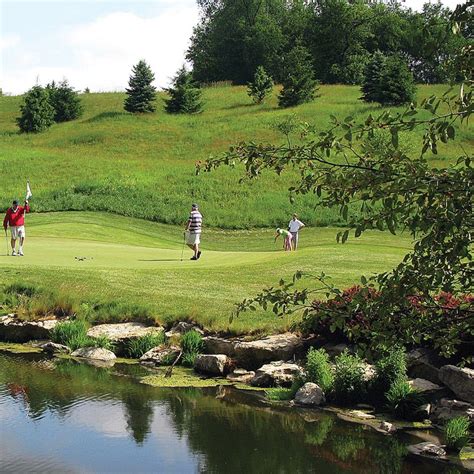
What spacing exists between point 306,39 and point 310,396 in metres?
107

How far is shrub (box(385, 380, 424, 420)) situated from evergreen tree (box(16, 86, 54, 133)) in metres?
69.6

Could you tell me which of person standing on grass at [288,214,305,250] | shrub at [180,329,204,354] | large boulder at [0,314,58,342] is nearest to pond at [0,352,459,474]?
shrub at [180,329,204,354]

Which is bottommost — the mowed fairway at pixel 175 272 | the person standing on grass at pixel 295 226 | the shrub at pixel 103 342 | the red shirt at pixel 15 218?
the shrub at pixel 103 342

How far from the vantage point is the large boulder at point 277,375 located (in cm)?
1530

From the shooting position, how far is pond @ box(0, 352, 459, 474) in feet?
36.1

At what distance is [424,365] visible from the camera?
48.2 feet

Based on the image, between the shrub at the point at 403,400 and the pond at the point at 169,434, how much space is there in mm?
1039

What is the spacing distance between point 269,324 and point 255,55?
3917 inches

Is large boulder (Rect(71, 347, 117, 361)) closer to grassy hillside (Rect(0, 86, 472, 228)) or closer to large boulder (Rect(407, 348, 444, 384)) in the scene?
large boulder (Rect(407, 348, 444, 384))

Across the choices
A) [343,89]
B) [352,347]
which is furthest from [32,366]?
[343,89]

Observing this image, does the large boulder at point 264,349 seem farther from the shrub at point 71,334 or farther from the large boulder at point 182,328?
the shrub at point 71,334

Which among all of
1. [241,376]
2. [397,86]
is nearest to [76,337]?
[241,376]

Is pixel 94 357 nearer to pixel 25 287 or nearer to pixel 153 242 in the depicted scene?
pixel 25 287

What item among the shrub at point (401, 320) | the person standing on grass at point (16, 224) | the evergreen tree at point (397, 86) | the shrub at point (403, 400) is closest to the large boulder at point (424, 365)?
the shrub at point (403, 400)
